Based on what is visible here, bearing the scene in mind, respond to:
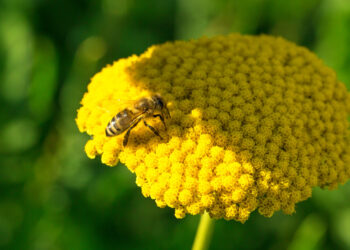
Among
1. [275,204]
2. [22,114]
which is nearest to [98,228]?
[22,114]

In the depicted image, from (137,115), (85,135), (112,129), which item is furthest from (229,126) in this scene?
(85,135)

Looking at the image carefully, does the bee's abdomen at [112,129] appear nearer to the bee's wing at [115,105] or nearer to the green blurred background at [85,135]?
the bee's wing at [115,105]

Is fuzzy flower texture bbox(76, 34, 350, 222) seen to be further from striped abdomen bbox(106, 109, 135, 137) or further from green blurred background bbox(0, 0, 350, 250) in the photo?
green blurred background bbox(0, 0, 350, 250)

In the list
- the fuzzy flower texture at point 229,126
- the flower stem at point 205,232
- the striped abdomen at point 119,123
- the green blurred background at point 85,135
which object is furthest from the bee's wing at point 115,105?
the green blurred background at point 85,135

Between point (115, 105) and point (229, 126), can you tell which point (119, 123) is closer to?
point (115, 105)

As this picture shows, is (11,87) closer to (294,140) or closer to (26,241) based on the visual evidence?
(26,241)

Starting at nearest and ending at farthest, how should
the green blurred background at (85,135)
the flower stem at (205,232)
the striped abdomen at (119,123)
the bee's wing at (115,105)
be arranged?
the striped abdomen at (119,123)
the bee's wing at (115,105)
the flower stem at (205,232)
the green blurred background at (85,135)

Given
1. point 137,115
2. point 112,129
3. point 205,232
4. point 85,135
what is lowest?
point 205,232
